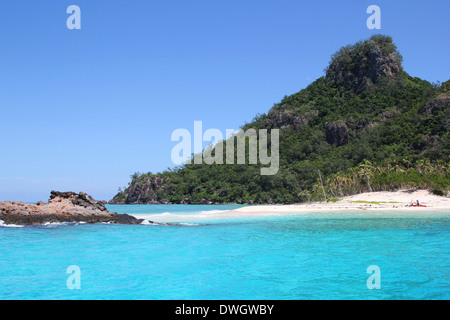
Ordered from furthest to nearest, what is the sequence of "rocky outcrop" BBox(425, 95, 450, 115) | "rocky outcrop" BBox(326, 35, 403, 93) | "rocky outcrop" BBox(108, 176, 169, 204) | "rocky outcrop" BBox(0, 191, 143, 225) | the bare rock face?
"rocky outcrop" BBox(108, 176, 169, 204) → "rocky outcrop" BBox(326, 35, 403, 93) → the bare rock face → "rocky outcrop" BBox(425, 95, 450, 115) → "rocky outcrop" BBox(0, 191, 143, 225)

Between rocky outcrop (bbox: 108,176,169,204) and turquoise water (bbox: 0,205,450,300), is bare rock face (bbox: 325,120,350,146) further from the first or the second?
turquoise water (bbox: 0,205,450,300)

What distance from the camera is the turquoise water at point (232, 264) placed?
11.8 meters

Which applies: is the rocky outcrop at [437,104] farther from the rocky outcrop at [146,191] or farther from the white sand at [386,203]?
the rocky outcrop at [146,191]

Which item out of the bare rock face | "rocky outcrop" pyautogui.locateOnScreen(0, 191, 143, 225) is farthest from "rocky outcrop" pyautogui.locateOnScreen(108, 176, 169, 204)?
"rocky outcrop" pyautogui.locateOnScreen(0, 191, 143, 225)

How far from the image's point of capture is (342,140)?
110 m

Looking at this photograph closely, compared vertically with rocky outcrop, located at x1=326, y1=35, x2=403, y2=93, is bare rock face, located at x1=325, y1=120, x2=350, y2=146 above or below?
below

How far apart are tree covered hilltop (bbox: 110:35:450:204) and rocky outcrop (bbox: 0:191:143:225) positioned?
44619 millimetres

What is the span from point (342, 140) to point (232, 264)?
100431 mm

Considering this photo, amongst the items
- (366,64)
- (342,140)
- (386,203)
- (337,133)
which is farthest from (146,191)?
(386,203)

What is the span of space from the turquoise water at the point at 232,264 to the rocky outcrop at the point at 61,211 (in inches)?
358

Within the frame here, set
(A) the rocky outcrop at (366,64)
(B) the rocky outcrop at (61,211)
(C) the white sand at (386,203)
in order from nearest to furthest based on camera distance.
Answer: (B) the rocky outcrop at (61,211)
(C) the white sand at (386,203)
(A) the rocky outcrop at (366,64)

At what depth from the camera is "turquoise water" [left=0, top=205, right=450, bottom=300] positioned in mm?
11781

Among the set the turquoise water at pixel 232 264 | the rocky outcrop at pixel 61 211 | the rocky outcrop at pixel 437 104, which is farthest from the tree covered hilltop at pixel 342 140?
the turquoise water at pixel 232 264
